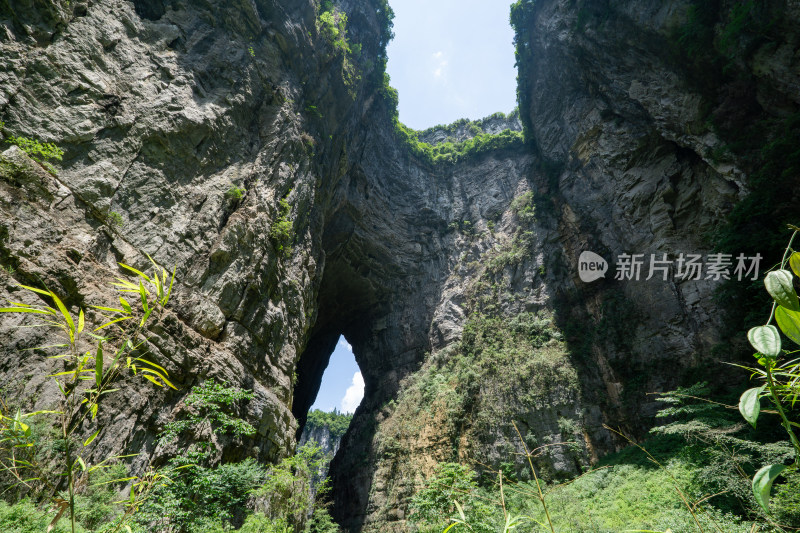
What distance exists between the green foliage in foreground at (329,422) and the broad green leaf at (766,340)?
37091 mm

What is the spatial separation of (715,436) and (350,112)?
15.9 meters

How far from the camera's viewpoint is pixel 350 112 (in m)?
16.2

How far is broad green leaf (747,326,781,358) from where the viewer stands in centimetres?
82

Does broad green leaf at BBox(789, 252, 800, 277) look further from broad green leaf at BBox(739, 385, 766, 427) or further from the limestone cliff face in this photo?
the limestone cliff face

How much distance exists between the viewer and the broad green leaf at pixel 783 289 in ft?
2.68

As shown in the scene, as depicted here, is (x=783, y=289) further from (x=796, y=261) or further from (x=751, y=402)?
(x=751, y=402)

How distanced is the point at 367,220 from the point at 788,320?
685 inches

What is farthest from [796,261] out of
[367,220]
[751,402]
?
[367,220]

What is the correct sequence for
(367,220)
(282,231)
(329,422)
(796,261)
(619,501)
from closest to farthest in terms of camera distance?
(796,261) < (619,501) < (282,231) < (367,220) < (329,422)

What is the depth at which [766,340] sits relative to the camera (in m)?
0.86

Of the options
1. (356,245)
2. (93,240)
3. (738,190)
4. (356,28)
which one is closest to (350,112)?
(356,28)

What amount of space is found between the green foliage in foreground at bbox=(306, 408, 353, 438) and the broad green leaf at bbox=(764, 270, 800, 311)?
37168 millimetres

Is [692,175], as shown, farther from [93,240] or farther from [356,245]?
[93,240]

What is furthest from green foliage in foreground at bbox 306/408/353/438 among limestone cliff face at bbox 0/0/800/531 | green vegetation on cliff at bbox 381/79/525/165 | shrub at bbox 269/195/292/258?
shrub at bbox 269/195/292/258
